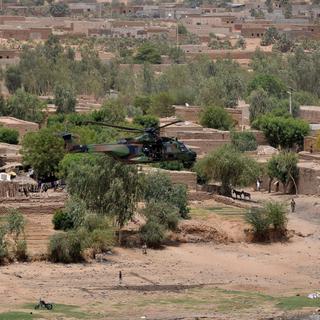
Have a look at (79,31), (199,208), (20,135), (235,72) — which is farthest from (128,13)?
(199,208)

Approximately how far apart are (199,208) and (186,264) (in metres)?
7.92

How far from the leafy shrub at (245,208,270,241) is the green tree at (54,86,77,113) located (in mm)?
30255

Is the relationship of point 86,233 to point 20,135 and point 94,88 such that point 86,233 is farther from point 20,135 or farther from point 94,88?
point 94,88

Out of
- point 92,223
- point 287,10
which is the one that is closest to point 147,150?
point 92,223

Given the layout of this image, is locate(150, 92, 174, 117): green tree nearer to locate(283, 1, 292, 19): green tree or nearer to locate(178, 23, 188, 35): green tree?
locate(178, 23, 188, 35): green tree

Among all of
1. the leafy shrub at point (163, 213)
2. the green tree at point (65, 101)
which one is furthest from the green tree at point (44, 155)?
the green tree at point (65, 101)

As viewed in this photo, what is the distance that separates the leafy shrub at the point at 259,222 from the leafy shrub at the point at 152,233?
3159mm

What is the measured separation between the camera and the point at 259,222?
177 feet

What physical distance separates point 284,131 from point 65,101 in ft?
45.7

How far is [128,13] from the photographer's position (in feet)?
599

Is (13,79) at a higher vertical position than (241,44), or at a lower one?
higher

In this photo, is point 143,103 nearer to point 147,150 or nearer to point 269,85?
point 269,85

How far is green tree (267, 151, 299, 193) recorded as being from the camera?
204 feet

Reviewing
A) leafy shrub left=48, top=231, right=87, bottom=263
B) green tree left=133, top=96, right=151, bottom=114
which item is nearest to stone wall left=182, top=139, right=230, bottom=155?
green tree left=133, top=96, right=151, bottom=114
